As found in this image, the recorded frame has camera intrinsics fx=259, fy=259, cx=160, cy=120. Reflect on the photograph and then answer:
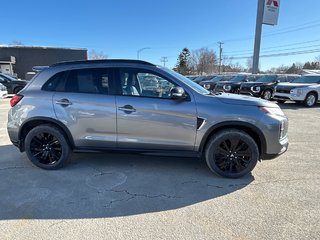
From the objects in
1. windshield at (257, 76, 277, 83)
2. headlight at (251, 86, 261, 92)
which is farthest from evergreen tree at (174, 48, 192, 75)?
headlight at (251, 86, 261, 92)

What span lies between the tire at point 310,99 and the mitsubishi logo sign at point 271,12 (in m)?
15.0

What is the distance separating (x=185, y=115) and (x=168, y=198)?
4.08 ft

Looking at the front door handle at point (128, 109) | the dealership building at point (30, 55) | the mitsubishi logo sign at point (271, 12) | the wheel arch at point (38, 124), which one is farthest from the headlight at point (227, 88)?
the dealership building at point (30, 55)

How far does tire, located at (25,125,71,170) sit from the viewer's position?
430 centimetres

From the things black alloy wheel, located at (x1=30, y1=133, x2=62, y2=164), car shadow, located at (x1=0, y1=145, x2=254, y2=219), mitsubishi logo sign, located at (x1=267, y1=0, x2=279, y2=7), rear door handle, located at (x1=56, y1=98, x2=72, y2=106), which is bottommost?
car shadow, located at (x1=0, y1=145, x2=254, y2=219)

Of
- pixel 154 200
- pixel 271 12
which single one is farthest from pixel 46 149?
pixel 271 12

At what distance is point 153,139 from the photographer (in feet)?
13.4

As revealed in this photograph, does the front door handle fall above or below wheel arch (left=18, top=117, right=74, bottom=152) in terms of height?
above

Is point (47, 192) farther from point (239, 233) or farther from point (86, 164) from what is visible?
point (239, 233)

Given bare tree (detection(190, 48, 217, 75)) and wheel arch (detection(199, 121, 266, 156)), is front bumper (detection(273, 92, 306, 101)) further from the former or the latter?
bare tree (detection(190, 48, 217, 75))

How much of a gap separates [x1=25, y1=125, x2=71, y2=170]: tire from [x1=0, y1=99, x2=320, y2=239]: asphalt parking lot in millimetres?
161

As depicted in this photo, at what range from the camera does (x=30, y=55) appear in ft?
135

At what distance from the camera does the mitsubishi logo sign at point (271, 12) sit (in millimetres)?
25172

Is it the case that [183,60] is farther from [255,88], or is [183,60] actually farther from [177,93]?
[177,93]
